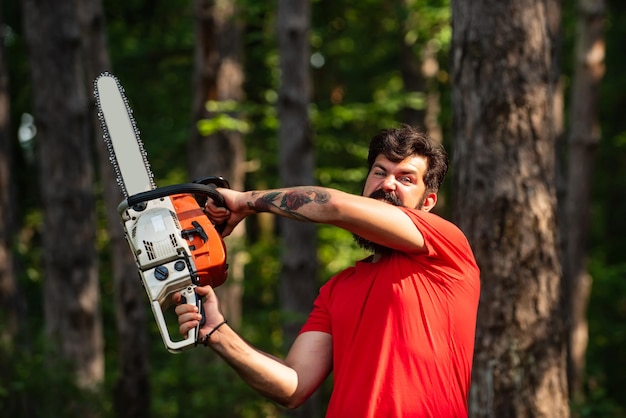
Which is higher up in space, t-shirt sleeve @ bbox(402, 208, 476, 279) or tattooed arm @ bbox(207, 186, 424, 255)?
tattooed arm @ bbox(207, 186, 424, 255)

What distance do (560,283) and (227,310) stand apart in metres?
10.2

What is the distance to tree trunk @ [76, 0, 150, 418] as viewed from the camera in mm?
11398

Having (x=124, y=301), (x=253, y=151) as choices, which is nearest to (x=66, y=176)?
(x=124, y=301)

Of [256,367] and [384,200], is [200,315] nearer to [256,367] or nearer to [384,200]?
[256,367]

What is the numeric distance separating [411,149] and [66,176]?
877 centimetres

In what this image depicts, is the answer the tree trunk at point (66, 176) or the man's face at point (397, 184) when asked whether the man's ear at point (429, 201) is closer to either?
the man's face at point (397, 184)

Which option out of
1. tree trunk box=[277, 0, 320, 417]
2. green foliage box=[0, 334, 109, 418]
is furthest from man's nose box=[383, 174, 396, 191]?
tree trunk box=[277, 0, 320, 417]

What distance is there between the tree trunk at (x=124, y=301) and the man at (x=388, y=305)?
7857 millimetres

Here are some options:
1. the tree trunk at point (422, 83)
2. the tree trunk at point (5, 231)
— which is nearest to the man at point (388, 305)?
the tree trunk at point (5, 231)

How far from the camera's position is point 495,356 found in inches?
213

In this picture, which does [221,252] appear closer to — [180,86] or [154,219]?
[154,219]

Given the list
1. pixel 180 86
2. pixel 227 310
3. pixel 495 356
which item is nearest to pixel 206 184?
pixel 495 356

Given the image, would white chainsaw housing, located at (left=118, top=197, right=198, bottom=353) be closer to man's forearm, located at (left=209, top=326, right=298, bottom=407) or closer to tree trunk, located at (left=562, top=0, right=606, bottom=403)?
man's forearm, located at (left=209, top=326, right=298, bottom=407)

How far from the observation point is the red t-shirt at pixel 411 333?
3.57 metres
